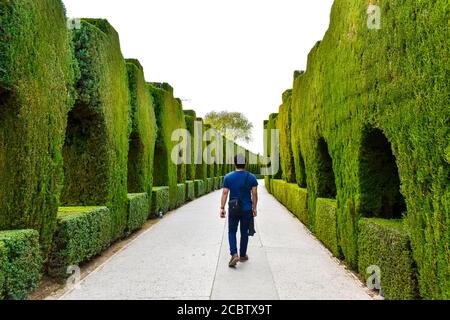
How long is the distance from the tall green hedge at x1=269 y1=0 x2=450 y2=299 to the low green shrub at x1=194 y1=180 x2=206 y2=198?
52.7 ft

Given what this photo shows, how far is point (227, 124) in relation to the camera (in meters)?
80.4

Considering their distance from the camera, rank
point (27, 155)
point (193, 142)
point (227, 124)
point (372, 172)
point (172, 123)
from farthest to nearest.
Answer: point (227, 124) → point (193, 142) → point (172, 123) → point (372, 172) → point (27, 155)

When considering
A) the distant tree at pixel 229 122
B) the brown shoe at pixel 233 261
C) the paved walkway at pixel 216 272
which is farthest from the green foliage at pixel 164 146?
the distant tree at pixel 229 122

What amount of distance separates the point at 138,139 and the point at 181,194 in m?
7.33

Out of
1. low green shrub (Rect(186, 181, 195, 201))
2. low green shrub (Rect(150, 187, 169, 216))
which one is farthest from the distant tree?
low green shrub (Rect(150, 187, 169, 216))

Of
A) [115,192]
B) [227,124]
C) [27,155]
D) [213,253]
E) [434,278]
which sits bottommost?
[213,253]

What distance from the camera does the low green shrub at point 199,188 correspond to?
83.4 ft

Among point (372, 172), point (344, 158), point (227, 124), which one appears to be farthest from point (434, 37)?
point (227, 124)

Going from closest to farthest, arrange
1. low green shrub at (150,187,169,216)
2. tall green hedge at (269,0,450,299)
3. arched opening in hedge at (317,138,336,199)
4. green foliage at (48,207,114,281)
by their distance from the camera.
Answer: tall green hedge at (269,0,450,299)
green foliage at (48,207,114,281)
arched opening in hedge at (317,138,336,199)
low green shrub at (150,187,169,216)

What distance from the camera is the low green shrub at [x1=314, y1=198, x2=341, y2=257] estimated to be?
27.1 feet

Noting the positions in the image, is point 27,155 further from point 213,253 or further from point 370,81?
point 370,81

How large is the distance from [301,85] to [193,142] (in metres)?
13.0

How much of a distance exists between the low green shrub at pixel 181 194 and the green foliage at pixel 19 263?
13.7 meters

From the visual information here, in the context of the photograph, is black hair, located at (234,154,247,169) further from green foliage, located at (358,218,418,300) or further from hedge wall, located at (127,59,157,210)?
hedge wall, located at (127,59,157,210)
